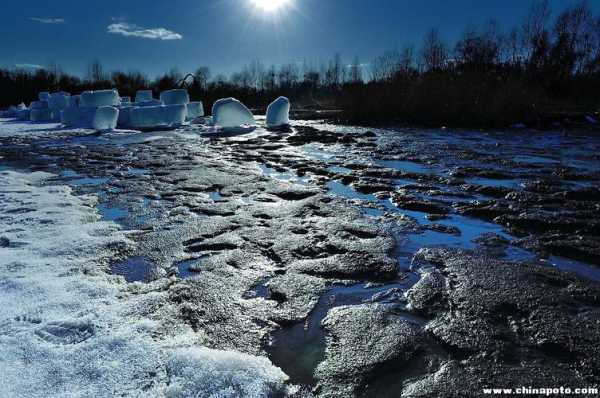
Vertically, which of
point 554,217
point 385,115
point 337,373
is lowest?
point 337,373

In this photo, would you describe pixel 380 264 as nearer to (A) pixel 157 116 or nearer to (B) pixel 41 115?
(A) pixel 157 116

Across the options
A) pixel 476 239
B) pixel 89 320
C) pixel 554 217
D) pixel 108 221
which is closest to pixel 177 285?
pixel 89 320

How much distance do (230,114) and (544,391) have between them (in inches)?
529

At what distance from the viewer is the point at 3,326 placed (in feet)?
6.73

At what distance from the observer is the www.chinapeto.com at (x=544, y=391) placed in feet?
5.35

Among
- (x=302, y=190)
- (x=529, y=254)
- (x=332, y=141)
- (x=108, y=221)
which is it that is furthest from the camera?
(x=332, y=141)

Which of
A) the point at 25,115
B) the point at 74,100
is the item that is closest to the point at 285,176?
the point at 74,100

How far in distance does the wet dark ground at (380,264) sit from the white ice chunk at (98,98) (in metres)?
11.3

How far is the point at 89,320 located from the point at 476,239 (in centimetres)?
306

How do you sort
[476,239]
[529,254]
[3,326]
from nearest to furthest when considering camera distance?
[3,326]
[529,254]
[476,239]

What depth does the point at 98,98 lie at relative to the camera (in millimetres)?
16328

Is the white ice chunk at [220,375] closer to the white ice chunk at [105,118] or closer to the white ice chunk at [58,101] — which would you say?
the white ice chunk at [105,118]

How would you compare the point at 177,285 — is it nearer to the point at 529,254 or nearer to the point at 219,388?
the point at 219,388

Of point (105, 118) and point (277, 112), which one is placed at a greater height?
point (277, 112)
